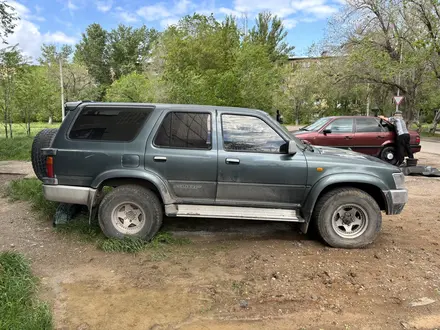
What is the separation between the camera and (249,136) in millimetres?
4516

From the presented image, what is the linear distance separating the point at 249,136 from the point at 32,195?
173 inches

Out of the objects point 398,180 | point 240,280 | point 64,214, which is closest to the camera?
point 240,280

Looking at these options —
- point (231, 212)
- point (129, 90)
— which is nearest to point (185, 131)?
point (231, 212)

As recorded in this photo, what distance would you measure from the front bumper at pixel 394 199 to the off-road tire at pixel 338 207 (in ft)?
0.50

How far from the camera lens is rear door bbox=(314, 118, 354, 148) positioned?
445 inches

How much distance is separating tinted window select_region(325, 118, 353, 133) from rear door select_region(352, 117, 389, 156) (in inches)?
9.9

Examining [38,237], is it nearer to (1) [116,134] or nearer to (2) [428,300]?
(1) [116,134]

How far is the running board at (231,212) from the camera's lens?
441cm

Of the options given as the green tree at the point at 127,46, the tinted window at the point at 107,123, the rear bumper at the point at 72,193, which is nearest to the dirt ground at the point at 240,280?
the rear bumper at the point at 72,193

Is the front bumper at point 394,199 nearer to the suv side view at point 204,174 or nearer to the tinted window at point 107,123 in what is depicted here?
the suv side view at point 204,174

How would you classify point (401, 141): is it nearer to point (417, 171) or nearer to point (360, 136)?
point (417, 171)

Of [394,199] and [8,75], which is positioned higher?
[8,75]

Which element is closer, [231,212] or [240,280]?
[240,280]

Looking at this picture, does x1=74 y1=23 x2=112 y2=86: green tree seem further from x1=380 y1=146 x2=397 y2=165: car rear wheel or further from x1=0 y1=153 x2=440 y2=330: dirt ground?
x1=0 y1=153 x2=440 y2=330: dirt ground
